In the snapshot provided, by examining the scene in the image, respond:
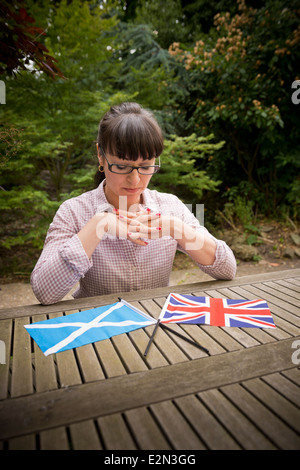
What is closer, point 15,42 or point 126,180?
point 15,42

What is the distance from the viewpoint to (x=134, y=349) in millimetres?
1136

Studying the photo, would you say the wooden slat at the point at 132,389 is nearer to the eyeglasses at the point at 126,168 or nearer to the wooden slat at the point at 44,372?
the wooden slat at the point at 44,372

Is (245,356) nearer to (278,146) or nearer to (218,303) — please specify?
(218,303)

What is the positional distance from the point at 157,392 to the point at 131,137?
113 cm

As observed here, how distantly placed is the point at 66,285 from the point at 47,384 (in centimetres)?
62

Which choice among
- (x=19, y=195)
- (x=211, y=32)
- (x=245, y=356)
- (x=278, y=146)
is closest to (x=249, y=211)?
(x=278, y=146)

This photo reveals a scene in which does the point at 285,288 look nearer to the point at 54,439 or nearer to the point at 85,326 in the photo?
the point at 85,326

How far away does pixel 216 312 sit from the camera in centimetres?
142

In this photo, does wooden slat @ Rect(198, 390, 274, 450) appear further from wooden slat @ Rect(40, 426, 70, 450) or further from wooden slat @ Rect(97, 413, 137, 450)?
wooden slat @ Rect(40, 426, 70, 450)

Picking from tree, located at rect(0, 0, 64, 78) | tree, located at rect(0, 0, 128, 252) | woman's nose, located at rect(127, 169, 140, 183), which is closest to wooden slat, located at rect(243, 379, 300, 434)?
woman's nose, located at rect(127, 169, 140, 183)

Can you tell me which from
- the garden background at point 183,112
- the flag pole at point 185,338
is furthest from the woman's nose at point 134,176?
the garden background at point 183,112

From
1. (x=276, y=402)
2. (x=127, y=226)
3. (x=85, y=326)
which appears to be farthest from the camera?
(x=127, y=226)

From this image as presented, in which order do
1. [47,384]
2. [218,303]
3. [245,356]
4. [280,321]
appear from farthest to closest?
[218,303] → [280,321] → [245,356] → [47,384]

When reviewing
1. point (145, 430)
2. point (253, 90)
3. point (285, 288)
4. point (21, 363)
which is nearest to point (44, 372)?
point (21, 363)
